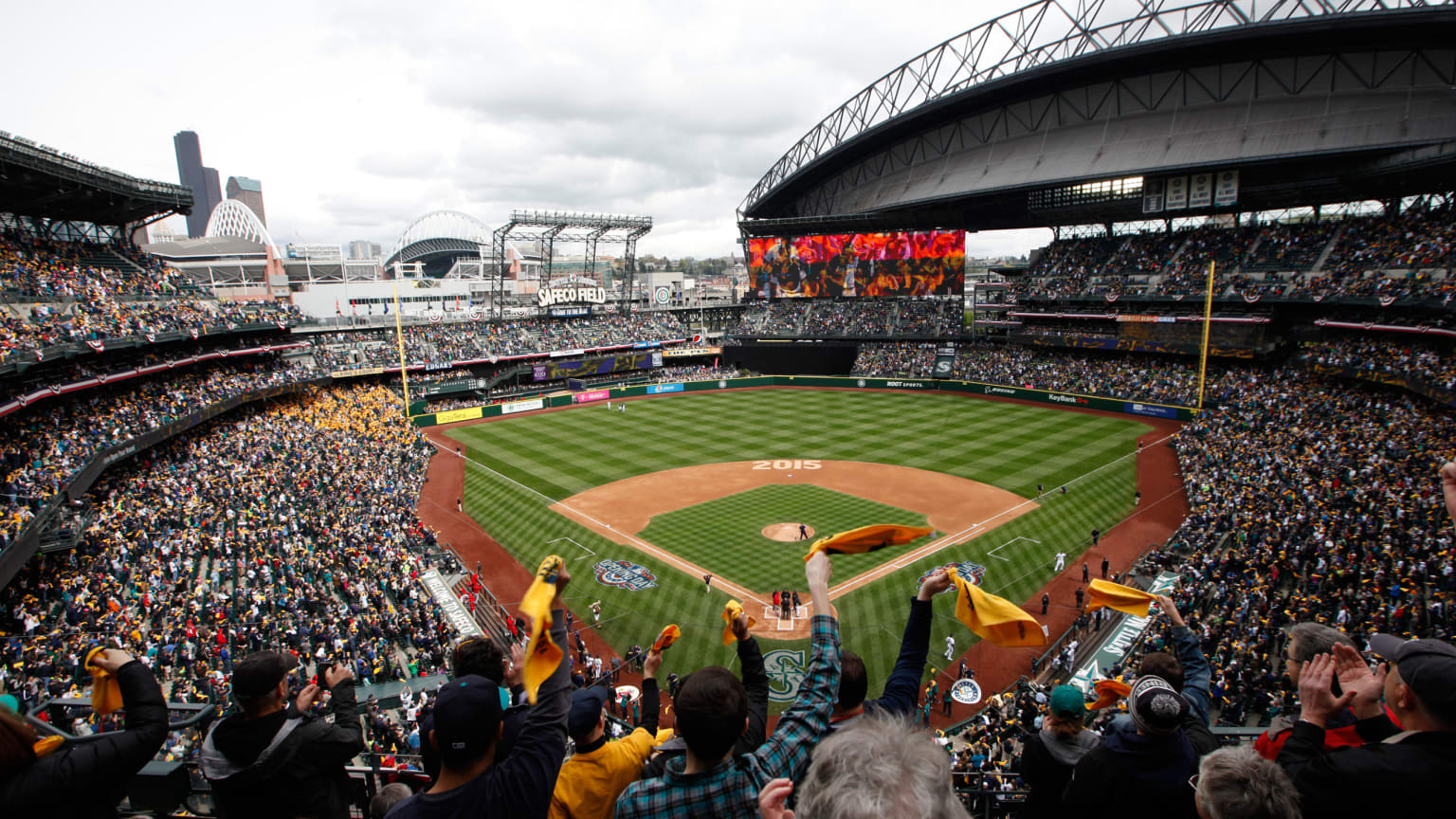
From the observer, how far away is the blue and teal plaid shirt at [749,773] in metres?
3.09

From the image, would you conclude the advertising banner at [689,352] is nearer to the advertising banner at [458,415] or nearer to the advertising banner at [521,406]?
the advertising banner at [521,406]

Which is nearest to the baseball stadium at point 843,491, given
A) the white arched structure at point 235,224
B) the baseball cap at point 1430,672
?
the baseball cap at point 1430,672

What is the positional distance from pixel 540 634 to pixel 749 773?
3.77 feet

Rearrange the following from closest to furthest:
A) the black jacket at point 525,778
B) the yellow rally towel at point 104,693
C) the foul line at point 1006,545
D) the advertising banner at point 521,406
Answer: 1. the black jacket at point 525,778
2. the yellow rally towel at point 104,693
3. the foul line at point 1006,545
4. the advertising banner at point 521,406

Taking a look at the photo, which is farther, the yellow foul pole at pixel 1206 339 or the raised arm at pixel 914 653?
the yellow foul pole at pixel 1206 339

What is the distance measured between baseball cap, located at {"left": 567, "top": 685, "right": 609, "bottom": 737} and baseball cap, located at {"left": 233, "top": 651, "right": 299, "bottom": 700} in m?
1.72

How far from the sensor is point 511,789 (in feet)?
10.9

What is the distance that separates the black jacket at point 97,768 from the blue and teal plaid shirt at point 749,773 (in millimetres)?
2374

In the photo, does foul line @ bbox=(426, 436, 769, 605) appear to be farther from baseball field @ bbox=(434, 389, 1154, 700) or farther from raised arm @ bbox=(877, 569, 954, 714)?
raised arm @ bbox=(877, 569, 954, 714)

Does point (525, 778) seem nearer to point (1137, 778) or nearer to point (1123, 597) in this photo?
point (1137, 778)

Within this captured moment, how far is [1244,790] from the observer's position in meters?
2.58

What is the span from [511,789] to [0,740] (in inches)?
79.9

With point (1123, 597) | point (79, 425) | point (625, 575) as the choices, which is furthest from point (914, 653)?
point (79, 425)

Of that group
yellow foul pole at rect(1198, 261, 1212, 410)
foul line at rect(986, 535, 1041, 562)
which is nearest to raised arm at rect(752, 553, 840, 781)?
foul line at rect(986, 535, 1041, 562)
